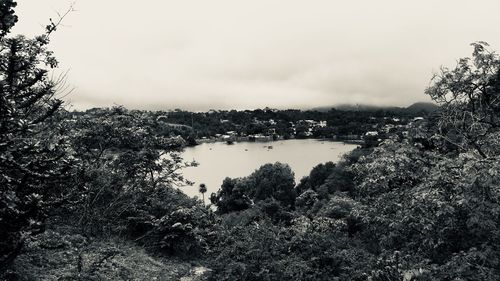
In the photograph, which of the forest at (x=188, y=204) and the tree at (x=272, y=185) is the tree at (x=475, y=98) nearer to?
the forest at (x=188, y=204)

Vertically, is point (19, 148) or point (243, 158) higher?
point (19, 148)

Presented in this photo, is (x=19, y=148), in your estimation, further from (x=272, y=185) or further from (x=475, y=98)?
(x=272, y=185)

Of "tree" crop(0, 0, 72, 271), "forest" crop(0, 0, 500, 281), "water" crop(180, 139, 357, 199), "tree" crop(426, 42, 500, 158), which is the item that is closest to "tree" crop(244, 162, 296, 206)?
"water" crop(180, 139, 357, 199)

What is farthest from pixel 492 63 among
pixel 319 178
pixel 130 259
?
pixel 319 178

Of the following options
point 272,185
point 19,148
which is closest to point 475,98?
point 19,148

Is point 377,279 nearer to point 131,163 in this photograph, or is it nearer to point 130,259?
point 130,259

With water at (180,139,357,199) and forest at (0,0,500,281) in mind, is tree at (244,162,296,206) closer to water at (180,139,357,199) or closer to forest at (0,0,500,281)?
water at (180,139,357,199)
